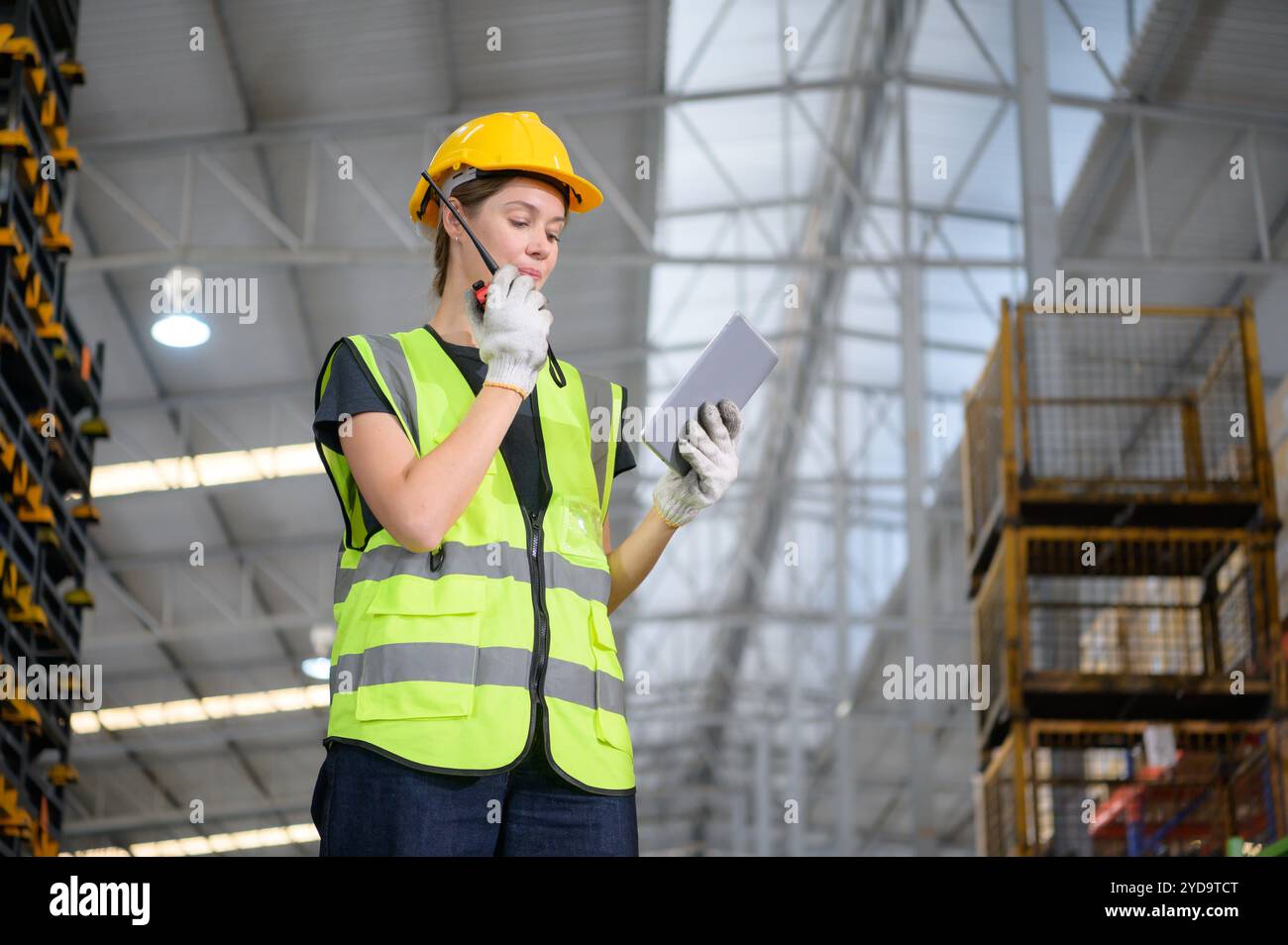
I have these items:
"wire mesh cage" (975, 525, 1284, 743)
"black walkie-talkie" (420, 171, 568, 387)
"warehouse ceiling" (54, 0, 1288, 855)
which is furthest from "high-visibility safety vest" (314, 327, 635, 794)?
"wire mesh cage" (975, 525, 1284, 743)

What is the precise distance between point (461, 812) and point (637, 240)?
15978mm

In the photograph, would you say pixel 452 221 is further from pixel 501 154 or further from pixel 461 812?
pixel 461 812

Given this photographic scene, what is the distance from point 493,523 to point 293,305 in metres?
15.3

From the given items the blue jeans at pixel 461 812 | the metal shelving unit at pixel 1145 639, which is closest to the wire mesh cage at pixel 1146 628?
the metal shelving unit at pixel 1145 639

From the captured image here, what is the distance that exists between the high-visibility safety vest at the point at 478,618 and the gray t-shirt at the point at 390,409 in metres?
0.02

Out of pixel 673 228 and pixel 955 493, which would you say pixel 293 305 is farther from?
pixel 955 493

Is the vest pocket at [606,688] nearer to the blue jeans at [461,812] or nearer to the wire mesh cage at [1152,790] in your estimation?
the blue jeans at [461,812]

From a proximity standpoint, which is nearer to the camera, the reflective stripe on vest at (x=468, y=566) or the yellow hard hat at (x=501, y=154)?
the reflective stripe on vest at (x=468, y=566)

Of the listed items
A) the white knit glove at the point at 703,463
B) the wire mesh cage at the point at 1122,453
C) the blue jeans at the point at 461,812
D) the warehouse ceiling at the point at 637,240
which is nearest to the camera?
the blue jeans at the point at 461,812

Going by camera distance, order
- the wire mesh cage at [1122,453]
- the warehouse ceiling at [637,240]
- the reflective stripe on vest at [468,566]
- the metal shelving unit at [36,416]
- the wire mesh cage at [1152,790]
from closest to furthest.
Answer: the reflective stripe on vest at [468,566] → the metal shelving unit at [36,416] → the wire mesh cage at [1152,790] → the wire mesh cage at [1122,453] → the warehouse ceiling at [637,240]

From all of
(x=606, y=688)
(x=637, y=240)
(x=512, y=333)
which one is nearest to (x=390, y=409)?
(x=512, y=333)

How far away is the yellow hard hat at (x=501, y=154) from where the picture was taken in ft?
9.48

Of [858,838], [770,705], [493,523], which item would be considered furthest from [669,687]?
[493,523]

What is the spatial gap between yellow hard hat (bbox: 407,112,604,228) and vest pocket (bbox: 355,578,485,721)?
78cm
